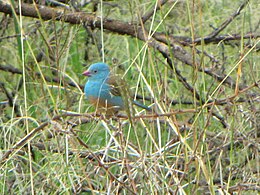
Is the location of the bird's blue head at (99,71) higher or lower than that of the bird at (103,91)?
higher

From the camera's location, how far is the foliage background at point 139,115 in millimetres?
2434

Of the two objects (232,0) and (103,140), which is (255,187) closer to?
(103,140)

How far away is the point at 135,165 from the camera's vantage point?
254 centimetres

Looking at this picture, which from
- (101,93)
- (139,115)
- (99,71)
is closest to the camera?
(139,115)

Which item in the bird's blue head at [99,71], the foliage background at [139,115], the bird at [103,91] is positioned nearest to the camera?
the foliage background at [139,115]

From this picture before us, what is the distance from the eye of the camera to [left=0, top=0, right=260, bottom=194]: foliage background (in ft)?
7.98

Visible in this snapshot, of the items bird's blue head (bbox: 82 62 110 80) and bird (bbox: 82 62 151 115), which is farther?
bird's blue head (bbox: 82 62 110 80)

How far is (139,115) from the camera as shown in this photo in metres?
2.55

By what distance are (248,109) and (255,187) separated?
1.78 ft

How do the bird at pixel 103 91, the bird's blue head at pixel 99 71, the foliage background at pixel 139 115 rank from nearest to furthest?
the foliage background at pixel 139 115, the bird at pixel 103 91, the bird's blue head at pixel 99 71

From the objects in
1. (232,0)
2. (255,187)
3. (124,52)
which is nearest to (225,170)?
(255,187)

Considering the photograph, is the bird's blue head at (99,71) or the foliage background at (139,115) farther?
the bird's blue head at (99,71)

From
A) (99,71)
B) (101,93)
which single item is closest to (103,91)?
(101,93)

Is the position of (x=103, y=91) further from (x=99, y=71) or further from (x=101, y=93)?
(x=99, y=71)
